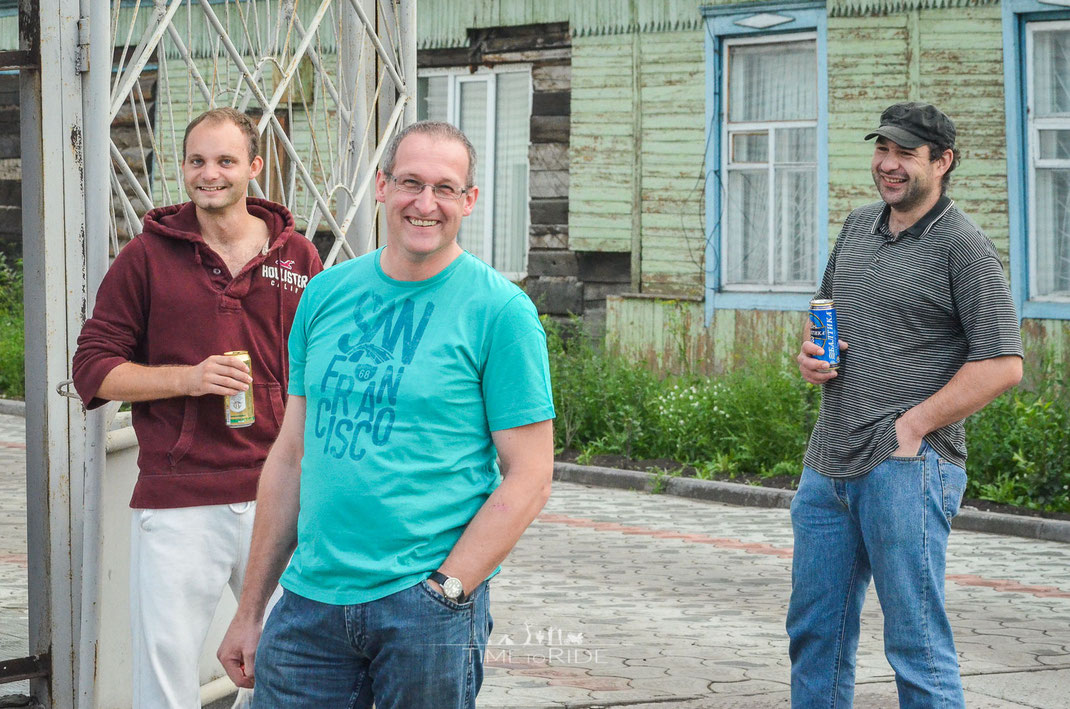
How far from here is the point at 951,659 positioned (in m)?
4.20

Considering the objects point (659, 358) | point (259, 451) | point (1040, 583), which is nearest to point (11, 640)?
point (259, 451)

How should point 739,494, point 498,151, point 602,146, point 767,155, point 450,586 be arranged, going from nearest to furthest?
point 450,586 → point 739,494 → point 767,155 → point 602,146 → point 498,151

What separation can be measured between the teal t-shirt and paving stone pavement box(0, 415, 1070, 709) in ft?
9.60

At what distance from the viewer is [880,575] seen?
13.9 ft

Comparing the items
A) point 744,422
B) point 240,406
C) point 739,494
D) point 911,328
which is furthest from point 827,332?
point 744,422

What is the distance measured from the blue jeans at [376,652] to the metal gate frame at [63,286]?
1.93 meters

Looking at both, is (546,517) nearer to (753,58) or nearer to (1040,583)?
(1040,583)

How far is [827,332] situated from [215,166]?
189 cm

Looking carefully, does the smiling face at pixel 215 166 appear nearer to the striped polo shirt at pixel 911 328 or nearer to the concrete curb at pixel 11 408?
the striped polo shirt at pixel 911 328

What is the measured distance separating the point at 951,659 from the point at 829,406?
0.84 m

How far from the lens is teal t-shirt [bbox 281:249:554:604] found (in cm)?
299

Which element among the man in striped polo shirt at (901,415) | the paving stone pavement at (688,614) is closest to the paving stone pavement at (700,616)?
the paving stone pavement at (688,614)

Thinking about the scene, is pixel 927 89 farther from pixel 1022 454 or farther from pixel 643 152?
pixel 1022 454

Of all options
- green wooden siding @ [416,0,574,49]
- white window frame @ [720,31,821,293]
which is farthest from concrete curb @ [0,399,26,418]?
white window frame @ [720,31,821,293]
